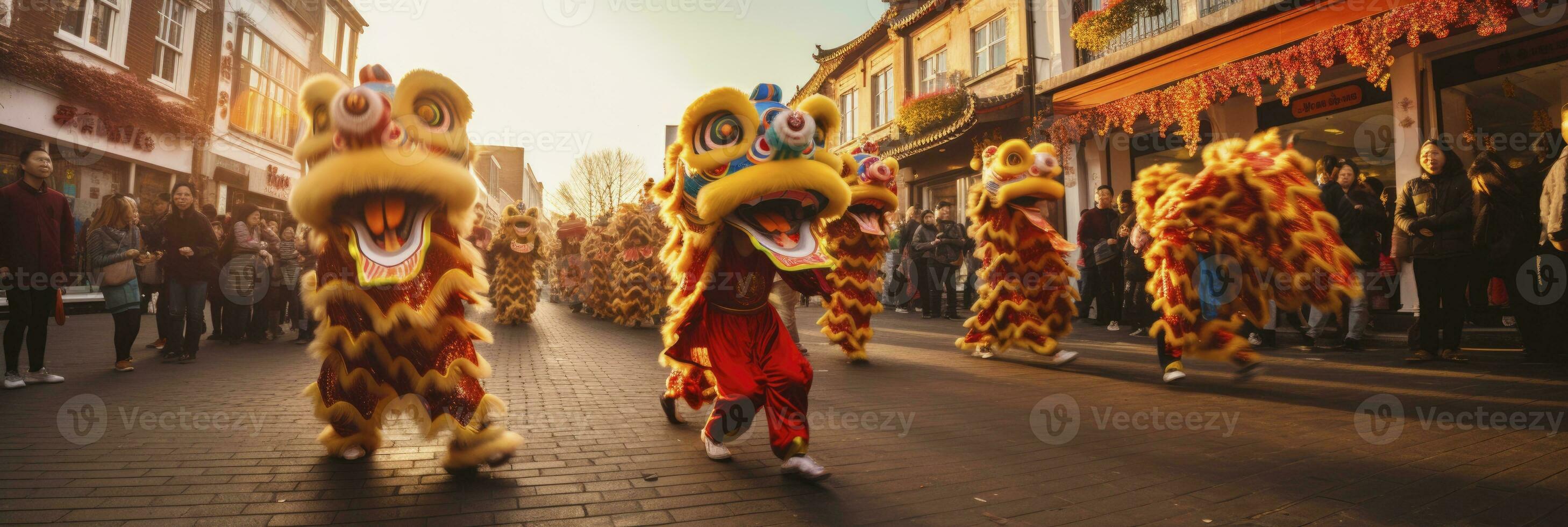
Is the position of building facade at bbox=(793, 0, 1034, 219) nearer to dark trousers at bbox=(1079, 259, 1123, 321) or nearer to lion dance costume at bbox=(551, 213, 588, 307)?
dark trousers at bbox=(1079, 259, 1123, 321)

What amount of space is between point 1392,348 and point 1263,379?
270 cm

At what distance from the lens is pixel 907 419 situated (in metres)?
4.22

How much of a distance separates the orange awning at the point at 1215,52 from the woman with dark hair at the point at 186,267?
469 inches

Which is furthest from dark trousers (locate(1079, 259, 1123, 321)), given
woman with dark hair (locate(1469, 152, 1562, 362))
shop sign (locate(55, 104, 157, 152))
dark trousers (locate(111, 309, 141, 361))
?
shop sign (locate(55, 104, 157, 152))

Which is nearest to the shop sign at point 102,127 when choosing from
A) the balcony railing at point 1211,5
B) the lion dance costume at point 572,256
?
the lion dance costume at point 572,256

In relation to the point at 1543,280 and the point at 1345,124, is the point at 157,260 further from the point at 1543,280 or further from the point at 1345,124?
the point at 1345,124

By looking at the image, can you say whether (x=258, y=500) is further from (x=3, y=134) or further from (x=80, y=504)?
(x=3, y=134)

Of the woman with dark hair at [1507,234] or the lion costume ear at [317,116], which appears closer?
the lion costume ear at [317,116]

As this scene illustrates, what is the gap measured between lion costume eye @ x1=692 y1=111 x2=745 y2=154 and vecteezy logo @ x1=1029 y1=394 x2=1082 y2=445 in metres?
2.18

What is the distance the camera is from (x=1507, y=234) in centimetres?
574

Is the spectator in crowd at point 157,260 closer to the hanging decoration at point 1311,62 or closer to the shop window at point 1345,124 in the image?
the hanging decoration at point 1311,62

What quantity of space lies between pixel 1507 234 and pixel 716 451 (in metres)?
6.58

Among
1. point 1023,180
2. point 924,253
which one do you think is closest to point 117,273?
point 1023,180

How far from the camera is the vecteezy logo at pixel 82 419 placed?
362cm
